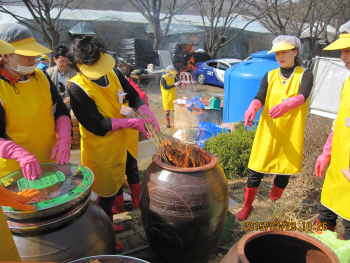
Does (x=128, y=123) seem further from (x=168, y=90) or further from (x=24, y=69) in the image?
A: (x=168, y=90)

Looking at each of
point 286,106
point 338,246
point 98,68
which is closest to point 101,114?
point 98,68

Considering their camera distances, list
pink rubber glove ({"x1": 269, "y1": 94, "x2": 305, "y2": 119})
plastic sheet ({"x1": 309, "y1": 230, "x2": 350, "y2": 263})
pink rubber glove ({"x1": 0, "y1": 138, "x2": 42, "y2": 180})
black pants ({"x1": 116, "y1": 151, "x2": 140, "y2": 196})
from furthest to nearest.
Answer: black pants ({"x1": 116, "y1": 151, "x2": 140, "y2": 196}) < pink rubber glove ({"x1": 269, "y1": 94, "x2": 305, "y2": 119}) < pink rubber glove ({"x1": 0, "y1": 138, "x2": 42, "y2": 180}) < plastic sheet ({"x1": 309, "y1": 230, "x2": 350, "y2": 263})

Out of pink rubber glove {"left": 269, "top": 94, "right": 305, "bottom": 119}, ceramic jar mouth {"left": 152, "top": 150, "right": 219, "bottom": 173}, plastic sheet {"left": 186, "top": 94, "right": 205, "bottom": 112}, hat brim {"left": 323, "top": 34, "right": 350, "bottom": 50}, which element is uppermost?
hat brim {"left": 323, "top": 34, "right": 350, "bottom": 50}

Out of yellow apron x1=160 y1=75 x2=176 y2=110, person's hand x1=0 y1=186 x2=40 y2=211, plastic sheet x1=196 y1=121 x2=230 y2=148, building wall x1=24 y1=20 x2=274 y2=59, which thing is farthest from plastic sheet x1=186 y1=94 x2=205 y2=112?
building wall x1=24 y1=20 x2=274 y2=59

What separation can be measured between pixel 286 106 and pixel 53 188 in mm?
2250

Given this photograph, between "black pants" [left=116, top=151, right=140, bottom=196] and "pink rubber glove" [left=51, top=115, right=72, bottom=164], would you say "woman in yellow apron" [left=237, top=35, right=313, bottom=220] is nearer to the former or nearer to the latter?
"black pants" [left=116, top=151, right=140, bottom=196]

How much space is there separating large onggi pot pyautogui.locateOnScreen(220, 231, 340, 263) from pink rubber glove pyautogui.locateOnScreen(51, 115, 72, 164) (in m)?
1.55

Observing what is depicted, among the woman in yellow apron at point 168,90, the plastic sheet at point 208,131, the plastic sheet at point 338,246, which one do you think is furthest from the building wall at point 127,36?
the plastic sheet at point 338,246

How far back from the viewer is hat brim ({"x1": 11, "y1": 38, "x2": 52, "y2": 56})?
1978 millimetres

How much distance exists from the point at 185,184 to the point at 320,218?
1.46 m

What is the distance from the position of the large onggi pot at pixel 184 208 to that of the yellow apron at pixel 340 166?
0.98 metres

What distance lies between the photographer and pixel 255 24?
87.2 ft

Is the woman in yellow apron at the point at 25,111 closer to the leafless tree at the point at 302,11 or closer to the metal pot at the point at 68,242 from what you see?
the metal pot at the point at 68,242

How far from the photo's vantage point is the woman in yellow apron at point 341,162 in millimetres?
2141
